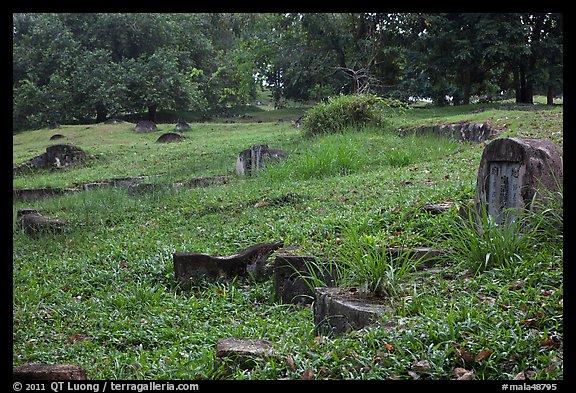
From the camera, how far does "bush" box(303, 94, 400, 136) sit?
1656 cm

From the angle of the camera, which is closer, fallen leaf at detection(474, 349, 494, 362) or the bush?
fallen leaf at detection(474, 349, 494, 362)

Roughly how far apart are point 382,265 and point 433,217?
206 cm

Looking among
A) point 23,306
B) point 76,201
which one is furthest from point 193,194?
point 23,306

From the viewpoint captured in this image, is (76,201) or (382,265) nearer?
(382,265)

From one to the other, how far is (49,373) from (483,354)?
258 cm

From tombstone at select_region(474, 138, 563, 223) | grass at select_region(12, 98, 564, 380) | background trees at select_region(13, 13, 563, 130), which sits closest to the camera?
grass at select_region(12, 98, 564, 380)

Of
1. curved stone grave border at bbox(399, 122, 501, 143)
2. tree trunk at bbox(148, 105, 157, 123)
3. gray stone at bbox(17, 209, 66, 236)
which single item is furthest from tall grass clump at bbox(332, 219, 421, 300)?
tree trunk at bbox(148, 105, 157, 123)

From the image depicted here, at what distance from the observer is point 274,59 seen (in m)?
26.2

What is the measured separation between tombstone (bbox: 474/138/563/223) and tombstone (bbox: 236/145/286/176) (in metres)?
7.52

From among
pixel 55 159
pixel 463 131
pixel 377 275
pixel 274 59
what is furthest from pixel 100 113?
pixel 377 275

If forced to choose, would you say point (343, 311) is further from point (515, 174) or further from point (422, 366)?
point (515, 174)

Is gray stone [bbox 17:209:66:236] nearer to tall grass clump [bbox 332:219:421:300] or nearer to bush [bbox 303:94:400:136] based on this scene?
tall grass clump [bbox 332:219:421:300]
